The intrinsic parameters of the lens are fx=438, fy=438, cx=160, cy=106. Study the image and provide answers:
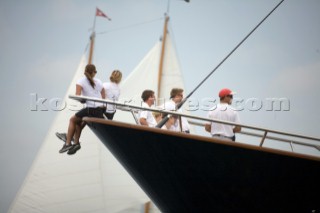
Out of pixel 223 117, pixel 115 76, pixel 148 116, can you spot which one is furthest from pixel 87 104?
pixel 223 117

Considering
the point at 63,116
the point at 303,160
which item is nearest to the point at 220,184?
the point at 303,160

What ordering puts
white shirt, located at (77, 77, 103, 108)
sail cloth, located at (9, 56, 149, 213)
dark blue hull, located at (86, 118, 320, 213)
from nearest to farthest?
dark blue hull, located at (86, 118, 320, 213), white shirt, located at (77, 77, 103, 108), sail cloth, located at (9, 56, 149, 213)

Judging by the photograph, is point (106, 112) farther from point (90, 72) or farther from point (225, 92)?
point (225, 92)

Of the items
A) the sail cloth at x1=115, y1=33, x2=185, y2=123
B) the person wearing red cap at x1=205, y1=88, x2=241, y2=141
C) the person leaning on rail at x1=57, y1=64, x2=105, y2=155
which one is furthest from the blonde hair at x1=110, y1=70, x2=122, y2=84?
the sail cloth at x1=115, y1=33, x2=185, y2=123

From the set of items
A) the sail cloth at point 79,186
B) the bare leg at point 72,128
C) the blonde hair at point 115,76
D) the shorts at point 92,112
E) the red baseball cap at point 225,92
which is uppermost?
the blonde hair at point 115,76

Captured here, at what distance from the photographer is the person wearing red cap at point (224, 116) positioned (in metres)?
7.38

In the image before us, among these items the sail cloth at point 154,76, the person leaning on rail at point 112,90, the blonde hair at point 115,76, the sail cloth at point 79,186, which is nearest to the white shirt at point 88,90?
the person leaning on rail at point 112,90

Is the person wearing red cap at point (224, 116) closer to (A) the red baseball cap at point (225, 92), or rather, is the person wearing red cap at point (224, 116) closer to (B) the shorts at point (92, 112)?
(A) the red baseball cap at point (225, 92)

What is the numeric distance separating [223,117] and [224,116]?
0.02 metres

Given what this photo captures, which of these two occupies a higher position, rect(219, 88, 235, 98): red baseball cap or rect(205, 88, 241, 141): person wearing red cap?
rect(219, 88, 235, 98): red baseball cap

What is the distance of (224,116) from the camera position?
7.41m

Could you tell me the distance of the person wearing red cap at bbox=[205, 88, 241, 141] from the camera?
24.2 feet

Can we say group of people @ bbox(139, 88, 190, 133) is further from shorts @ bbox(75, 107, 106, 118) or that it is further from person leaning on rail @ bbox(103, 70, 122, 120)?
shorts @ bbox(75, 107, 106, 118)

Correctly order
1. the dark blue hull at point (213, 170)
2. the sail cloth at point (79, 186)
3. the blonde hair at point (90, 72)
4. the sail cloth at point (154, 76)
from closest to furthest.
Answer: the dark blue hull at point (213, 170), the blonde hair at point (90, 72), the sail cloth at point (79, 186), the sail cloth at point (154, 76)
